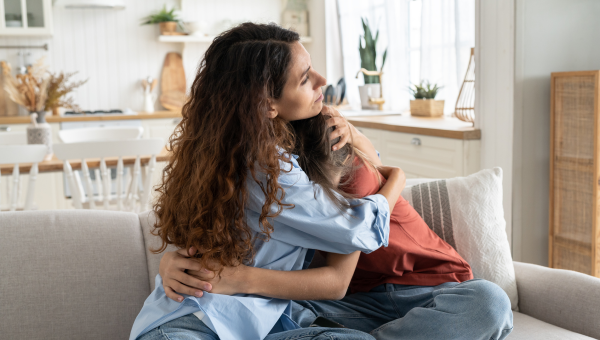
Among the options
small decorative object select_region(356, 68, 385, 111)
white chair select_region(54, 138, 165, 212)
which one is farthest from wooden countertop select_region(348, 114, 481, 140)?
white chair select_region(54, 138, 165, 212)

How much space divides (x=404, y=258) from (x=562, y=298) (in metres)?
0.43

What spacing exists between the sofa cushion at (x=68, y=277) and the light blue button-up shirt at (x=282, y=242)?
0.25 meters

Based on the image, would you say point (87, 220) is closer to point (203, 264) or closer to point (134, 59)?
point (203, 264)

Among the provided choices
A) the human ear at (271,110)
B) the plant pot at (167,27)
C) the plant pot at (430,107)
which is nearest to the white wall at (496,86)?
the plant pot at (430,107)

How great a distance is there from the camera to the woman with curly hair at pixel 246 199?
1023mm

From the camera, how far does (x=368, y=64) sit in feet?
13.4

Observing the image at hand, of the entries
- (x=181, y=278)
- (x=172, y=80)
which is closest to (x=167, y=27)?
(x=172, y=80)

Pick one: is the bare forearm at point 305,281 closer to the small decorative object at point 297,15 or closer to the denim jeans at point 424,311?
the denim jeans at point 424,311

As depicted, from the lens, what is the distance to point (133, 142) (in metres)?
2.39

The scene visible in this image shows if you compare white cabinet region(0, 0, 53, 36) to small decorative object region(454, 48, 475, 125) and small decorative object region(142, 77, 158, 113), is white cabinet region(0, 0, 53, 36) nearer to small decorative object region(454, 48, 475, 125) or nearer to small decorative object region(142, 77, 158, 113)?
small decorative object region(142, 77, 158, 113)

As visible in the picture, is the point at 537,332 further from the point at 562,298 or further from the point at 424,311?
the point at 424,311

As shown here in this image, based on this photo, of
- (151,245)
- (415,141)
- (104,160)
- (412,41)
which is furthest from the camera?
(412,41)

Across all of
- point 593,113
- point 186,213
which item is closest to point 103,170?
point 186,213

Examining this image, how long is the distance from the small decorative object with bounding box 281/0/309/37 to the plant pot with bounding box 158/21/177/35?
40.1 inches
